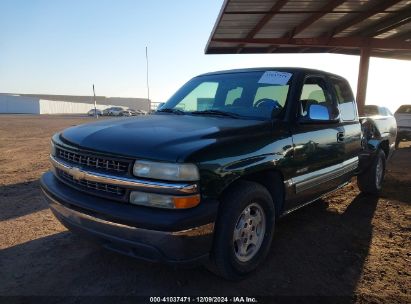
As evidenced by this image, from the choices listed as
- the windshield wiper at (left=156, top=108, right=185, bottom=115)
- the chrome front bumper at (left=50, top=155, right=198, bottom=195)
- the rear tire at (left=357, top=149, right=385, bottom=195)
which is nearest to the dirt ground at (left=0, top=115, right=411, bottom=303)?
the rear tire at (left=357, top=149, right=385, bottom=195)

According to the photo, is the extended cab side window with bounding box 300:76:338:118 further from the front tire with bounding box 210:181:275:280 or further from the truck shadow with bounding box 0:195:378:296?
the truck shadow with bounding box 0:195:378:296

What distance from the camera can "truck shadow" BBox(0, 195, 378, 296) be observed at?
3.04 m

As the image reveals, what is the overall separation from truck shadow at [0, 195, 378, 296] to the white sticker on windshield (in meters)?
1.77

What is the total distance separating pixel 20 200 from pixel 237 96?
364cm

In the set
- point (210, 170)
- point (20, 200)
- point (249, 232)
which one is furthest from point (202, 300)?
point (20, 200)

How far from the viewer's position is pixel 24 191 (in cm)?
594

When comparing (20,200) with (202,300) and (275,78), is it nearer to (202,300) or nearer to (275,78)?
(202,300)

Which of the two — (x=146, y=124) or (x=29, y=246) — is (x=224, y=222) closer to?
(x=146, y=124)

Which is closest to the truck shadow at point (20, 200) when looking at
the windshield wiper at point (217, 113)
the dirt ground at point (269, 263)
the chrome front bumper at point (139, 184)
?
the dirt ground at point (269, 263)

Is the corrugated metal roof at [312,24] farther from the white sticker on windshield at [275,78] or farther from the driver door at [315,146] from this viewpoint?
the white sticker on windshield at [275,78]

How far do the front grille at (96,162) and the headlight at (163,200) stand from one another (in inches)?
8.6

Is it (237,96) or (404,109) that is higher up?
(237,96)

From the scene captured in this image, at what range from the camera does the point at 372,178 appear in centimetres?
592

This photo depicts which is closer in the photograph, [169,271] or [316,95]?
[169,271]
